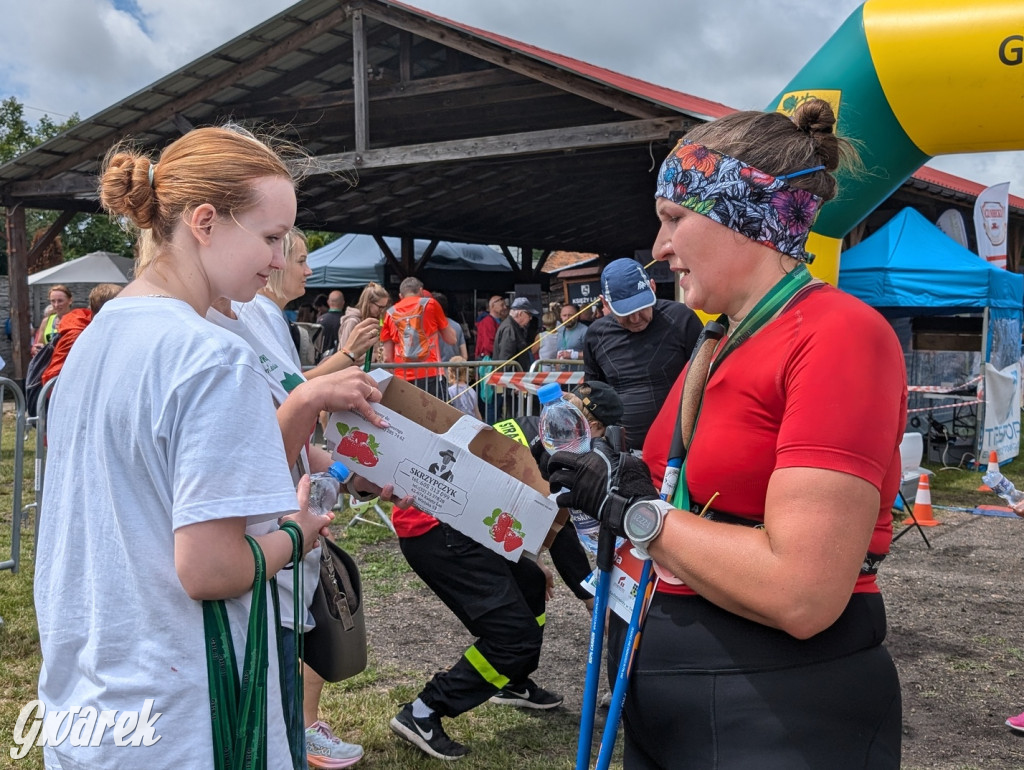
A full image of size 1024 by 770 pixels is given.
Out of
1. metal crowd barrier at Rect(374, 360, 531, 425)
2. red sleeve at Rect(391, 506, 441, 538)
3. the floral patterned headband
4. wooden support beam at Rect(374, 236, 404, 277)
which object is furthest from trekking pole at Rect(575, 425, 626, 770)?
wooden support beam at Rect(374, 236, 404, 277)

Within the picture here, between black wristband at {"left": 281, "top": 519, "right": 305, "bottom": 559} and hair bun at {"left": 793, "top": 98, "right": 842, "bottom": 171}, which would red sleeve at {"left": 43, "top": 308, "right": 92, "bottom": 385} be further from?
hair bun at {"left": 793, "top": 98, "right": 842, "bottom": 171}

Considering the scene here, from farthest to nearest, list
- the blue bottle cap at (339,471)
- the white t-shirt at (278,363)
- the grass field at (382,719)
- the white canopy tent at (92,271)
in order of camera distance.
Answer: the white canopy tent at (92,271)
the grass field at (382,719)
the blue bottle cap at (339,471)
the white t-shirt at (278,363)

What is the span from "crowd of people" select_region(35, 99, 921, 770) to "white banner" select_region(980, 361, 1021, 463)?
9567mm

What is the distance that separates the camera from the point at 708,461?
146 cm

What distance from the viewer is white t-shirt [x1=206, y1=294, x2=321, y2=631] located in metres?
2.04

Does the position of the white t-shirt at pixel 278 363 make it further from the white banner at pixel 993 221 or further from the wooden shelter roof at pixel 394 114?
the white banner at pixel 993 221

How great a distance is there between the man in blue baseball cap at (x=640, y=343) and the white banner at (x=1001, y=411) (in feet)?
20.8

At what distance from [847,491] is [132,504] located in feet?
3.60

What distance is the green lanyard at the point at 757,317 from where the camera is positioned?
1.47m

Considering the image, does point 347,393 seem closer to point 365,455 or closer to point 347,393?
point 347,393

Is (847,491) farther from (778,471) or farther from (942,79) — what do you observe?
(942,79)

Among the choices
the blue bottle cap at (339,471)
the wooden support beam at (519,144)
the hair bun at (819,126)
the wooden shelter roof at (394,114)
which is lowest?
the blue bottle cap at (339,471)

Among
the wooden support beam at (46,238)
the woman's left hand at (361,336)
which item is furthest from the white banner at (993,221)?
the wooden support beam at (46,238)

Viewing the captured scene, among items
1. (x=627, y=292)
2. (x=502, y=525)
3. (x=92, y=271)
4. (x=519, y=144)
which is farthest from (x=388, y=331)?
(x=92, y=271)
